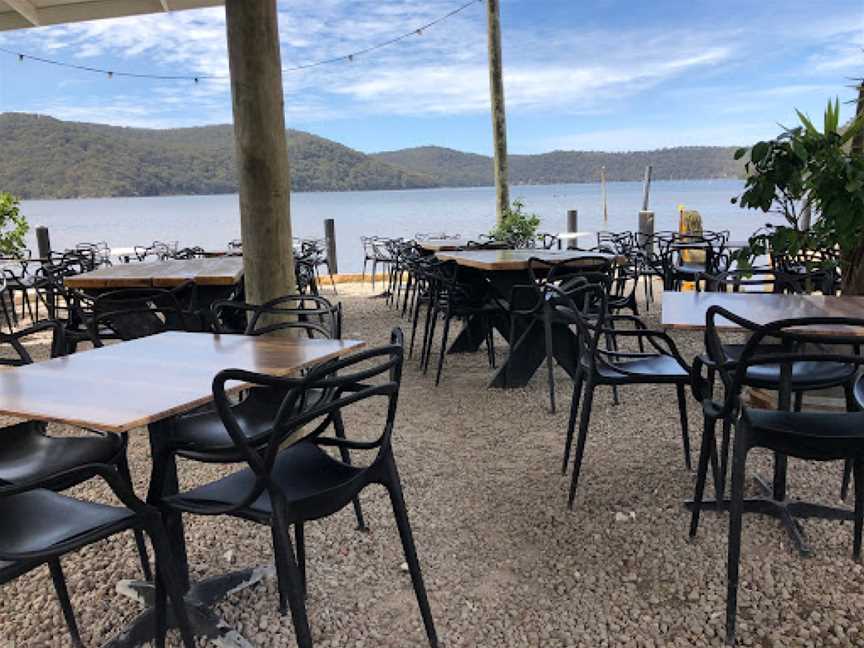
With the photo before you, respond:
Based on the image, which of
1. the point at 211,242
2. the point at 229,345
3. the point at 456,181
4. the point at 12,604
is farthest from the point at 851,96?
the point at 456,181

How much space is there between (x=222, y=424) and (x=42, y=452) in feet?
1.65

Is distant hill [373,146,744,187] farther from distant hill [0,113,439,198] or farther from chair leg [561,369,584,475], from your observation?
chair leg [561,369,584,475]

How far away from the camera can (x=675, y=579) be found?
6.46ft

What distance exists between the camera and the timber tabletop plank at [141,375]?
52.3 inches

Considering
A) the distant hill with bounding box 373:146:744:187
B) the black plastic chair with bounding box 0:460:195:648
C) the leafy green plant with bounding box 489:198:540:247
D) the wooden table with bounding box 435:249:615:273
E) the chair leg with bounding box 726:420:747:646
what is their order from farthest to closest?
the distant hill with bounding box 373:146:744:187 < the leafy green plant with bounding box 489:198:540:247 < the wooden table with bounding box 435:249:615:273 < the chair leg with bounding box 726:420:747:646 < the black plastic chair with bounding box 0:460:195:648

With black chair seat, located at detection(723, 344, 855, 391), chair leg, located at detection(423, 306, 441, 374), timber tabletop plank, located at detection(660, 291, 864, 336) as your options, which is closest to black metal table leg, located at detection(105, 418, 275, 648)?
timber tabletop plank, located at detection(660, 291, 864, 336)

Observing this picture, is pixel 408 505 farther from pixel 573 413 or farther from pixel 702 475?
pixel 702 475

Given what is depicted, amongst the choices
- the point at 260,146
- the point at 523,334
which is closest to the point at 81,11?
the point at 260,146

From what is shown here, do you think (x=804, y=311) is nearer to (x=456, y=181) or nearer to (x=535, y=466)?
(x=535, y=466)

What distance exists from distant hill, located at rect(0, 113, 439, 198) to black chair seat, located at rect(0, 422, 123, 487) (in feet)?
76.4

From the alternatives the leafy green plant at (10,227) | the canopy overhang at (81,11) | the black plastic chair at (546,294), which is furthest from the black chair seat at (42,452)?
the leafy green plant at (10,227)

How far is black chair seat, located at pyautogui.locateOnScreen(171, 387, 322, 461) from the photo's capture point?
6.17 ft

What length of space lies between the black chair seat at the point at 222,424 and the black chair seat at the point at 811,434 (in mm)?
1261

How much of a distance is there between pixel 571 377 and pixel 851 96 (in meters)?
2.11
